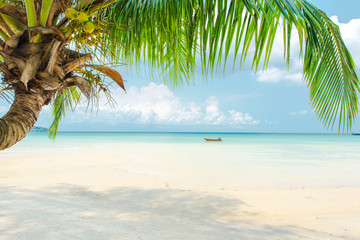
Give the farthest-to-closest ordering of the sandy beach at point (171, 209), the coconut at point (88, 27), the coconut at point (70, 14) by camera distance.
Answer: the sandy beach at point (171, 209), the coconut at point (88, 27), the coconut at point (70, 14)

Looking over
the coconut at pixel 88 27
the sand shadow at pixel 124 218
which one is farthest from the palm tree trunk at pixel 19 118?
the sand shadow at pixel 124 218

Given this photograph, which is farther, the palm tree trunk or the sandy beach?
the sandy beach

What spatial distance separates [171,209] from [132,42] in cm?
296

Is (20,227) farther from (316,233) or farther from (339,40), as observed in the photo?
(339,40)

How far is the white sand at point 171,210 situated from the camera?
312 cm

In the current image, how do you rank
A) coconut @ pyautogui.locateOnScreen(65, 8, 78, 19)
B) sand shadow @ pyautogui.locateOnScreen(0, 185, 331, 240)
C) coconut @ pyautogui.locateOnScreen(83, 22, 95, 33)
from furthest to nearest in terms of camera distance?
sand shadow @ pyautogui.locateOnScreen(0, 185, 331, 240), coconut @ pyautogui.locateOnScreen(83, 22, 95, 33), coconut @ pyautogui.locateOnScreen(65, 8, 78, 19)

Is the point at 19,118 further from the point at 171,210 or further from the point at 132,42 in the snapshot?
the point at 171,210

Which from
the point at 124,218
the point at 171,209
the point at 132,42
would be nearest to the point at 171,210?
the point at 171,209

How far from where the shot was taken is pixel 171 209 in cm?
423

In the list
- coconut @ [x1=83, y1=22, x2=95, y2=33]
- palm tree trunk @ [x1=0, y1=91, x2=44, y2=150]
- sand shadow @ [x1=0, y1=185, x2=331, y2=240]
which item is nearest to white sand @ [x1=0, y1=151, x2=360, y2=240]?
sand shadow @ [x1=0, y1=185, x2=331, y2=240]

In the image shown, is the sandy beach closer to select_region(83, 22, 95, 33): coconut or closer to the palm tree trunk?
the palm tree trunk

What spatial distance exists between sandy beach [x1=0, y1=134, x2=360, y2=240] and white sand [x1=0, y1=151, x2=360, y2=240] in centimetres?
1

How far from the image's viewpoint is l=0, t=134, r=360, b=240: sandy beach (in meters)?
3.12

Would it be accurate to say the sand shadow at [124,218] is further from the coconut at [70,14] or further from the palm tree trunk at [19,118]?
the coconut at [70,14]
